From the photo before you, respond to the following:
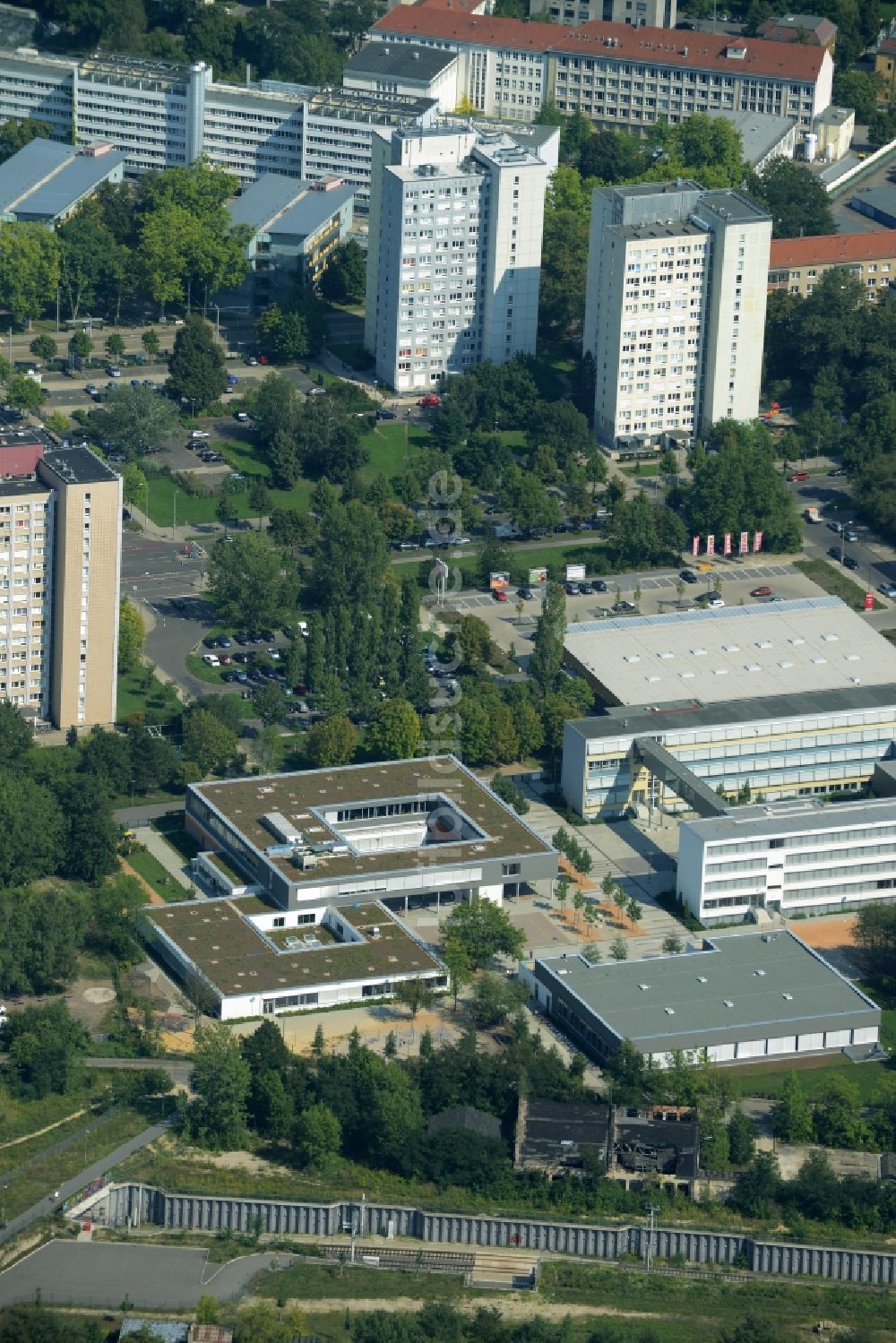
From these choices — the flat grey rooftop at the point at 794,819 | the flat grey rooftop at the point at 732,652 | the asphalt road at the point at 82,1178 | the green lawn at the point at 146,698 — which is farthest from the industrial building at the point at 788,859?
the asphalt road at the point at 82,1178

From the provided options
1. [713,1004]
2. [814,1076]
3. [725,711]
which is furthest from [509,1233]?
[725,711]

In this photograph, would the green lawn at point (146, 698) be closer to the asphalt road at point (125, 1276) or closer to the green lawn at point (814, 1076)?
the green lawn at point (814, 1076)

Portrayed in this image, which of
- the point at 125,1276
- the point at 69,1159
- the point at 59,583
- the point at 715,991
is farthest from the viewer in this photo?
the point at 59,583

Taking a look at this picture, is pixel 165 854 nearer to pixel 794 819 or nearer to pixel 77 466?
pixel 77 466

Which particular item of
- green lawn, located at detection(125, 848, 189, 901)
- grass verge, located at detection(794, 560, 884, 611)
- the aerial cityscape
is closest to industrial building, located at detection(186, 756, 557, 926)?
the aerial cityscape

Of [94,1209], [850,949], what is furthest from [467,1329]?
[850,949]

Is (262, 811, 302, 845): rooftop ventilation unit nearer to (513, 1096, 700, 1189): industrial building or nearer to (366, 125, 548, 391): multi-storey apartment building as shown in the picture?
(513, 1096, 700, 1189): industrial building
